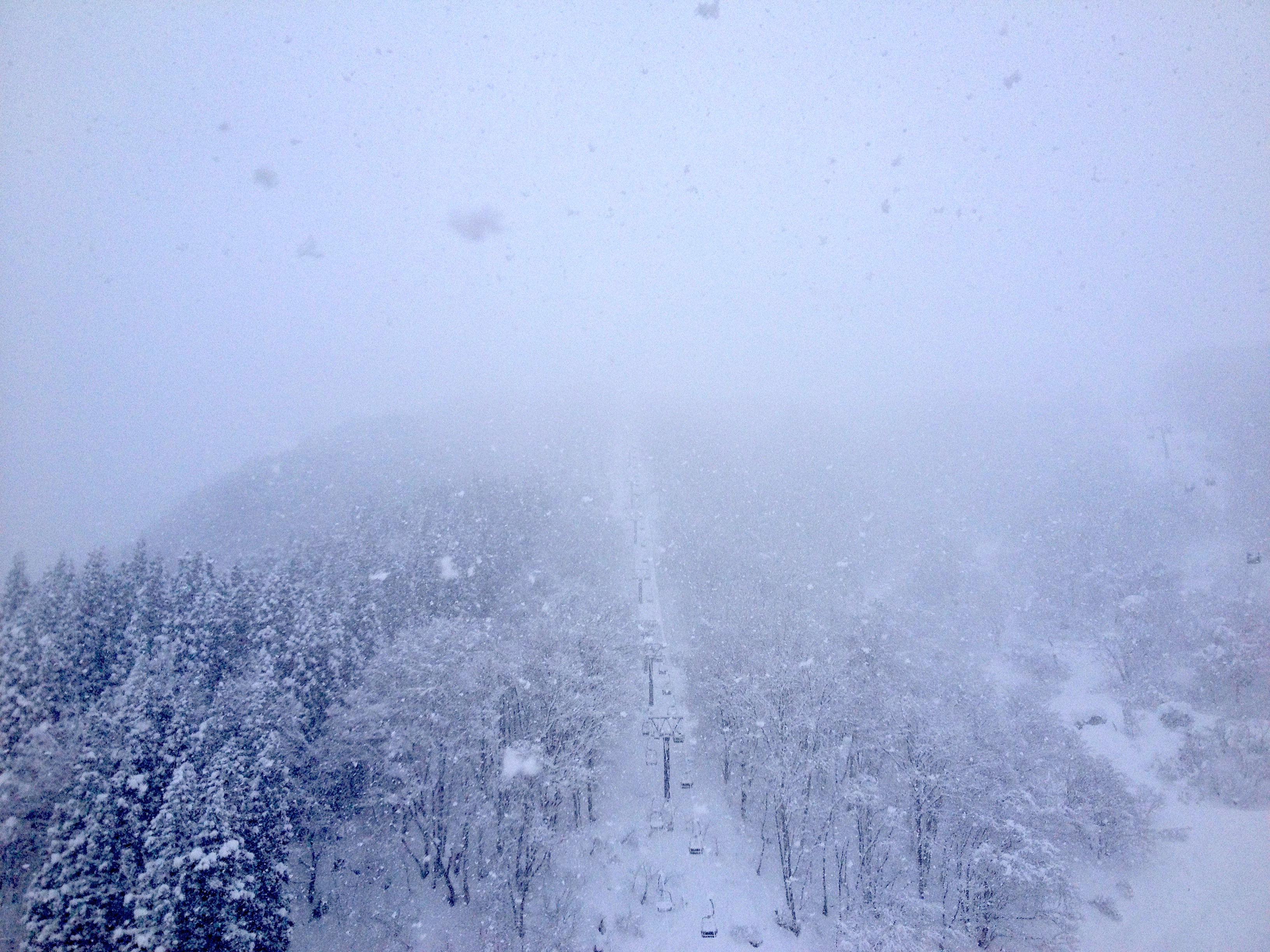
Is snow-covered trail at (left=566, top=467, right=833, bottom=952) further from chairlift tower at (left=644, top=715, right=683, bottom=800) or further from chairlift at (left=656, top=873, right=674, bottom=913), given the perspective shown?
chairlift tower at (left=644, top=715, right=683, bottom=800)

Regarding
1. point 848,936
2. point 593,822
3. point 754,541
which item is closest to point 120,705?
point 593,822

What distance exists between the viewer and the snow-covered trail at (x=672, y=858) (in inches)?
1045

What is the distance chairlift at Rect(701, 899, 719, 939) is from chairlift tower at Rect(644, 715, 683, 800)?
723cm

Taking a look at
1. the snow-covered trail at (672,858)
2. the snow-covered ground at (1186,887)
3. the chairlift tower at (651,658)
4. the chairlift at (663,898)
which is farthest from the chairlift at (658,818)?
the snow-covered ground at (1186,887)

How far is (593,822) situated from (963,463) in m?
70.5

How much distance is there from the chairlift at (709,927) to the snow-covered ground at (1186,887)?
1776 centimetres

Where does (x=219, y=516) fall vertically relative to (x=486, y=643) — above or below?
above

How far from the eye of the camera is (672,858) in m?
30.4

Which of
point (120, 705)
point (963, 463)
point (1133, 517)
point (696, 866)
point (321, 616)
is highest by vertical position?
point (963, 463)

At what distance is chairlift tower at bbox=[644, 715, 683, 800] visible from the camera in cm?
3484

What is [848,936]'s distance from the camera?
2402 centimetres

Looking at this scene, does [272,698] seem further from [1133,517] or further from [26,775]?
[1133,517]

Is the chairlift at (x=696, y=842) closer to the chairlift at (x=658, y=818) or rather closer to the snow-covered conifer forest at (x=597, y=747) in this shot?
the snow-covered conifer forest at (x=597, y=747)

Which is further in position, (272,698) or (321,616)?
(321,616)
